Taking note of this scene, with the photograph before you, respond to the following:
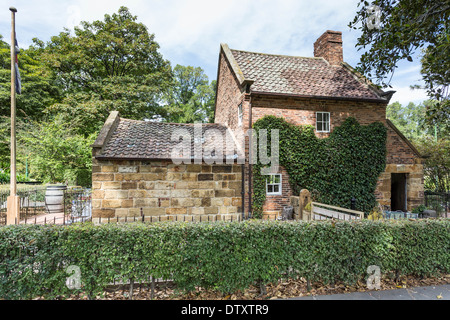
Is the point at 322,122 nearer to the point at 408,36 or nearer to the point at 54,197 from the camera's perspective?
the point at 408,36

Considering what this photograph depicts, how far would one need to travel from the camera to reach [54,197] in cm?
1068

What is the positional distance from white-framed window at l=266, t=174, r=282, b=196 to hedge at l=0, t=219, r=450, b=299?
5.50 meters

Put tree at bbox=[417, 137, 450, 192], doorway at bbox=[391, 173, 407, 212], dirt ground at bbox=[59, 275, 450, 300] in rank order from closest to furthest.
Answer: dirt ground at bbox=[59, 275, 450, 300] < doorway at bbox=[391, 173, 407, 212] < tree at bbox=[417, 137, 450, 192]

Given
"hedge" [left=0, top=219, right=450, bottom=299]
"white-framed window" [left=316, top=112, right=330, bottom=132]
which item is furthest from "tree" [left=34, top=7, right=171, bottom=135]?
"hedge" [left=0, top=219, right=450, bottom=299]

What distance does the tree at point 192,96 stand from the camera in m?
27.6

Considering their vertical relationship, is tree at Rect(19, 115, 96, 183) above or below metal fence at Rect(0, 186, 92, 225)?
above

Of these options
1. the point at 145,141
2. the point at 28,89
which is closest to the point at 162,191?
the point at 145,141

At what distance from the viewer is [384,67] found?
8.79 metres

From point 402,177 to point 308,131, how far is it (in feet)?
22.5

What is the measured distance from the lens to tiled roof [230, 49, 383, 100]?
1048cm

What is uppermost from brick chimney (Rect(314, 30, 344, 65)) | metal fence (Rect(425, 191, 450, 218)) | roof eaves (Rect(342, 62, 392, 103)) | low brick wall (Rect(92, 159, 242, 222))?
brick chimney (Rect(314, 30, 344, 65))

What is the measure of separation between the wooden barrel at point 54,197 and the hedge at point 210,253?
851cm

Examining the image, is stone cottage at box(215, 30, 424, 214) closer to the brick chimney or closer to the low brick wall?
the brick chimney
